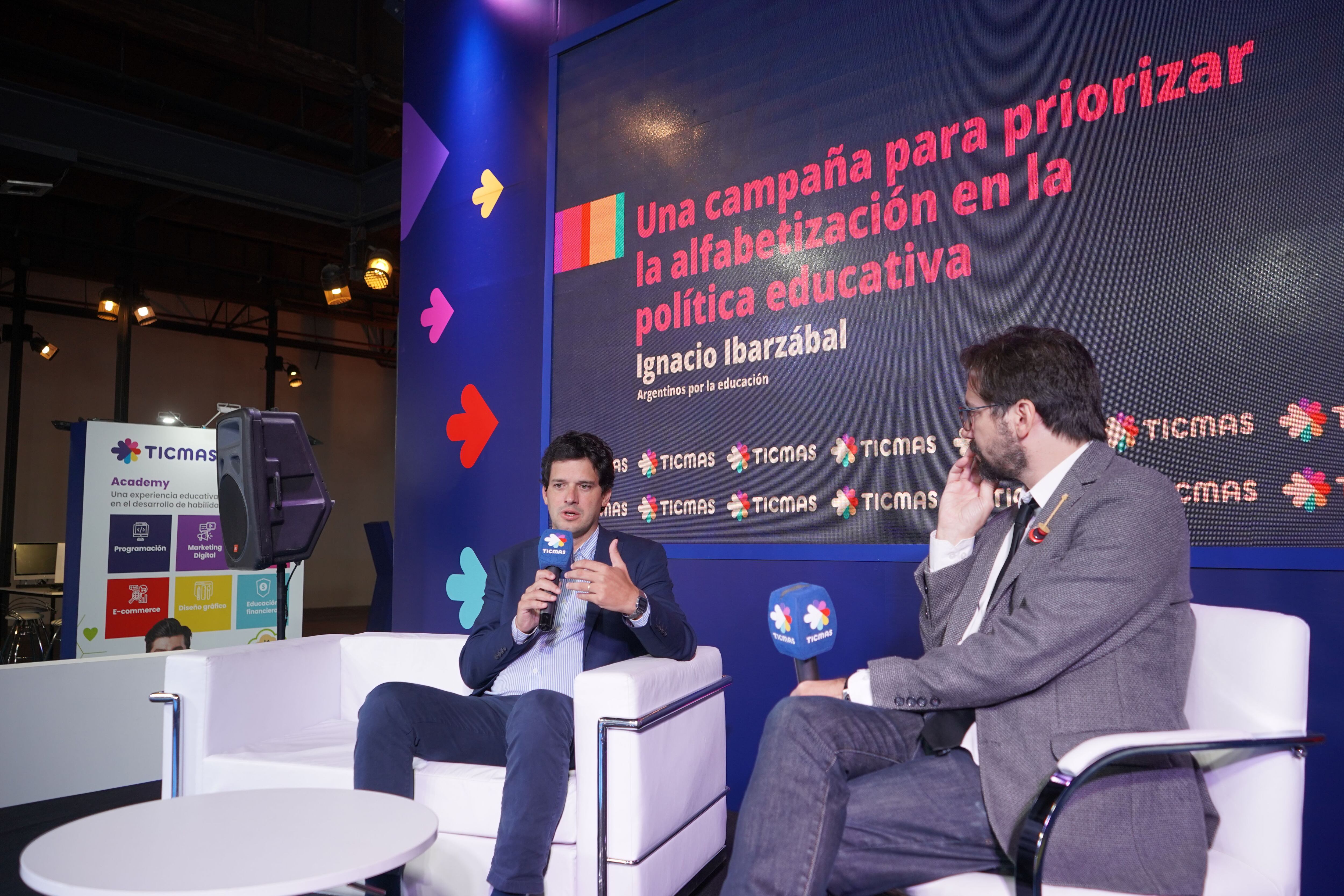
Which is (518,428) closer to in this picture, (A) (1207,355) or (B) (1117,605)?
(A) (1207,355)

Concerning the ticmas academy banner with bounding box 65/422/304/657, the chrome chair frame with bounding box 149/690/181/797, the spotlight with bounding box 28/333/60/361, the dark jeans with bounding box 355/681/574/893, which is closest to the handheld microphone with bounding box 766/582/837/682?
the dark jeans with bounding box 355/681/574/893

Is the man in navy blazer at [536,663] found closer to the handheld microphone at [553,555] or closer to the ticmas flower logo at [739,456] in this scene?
the handheld microphone at [553,555]

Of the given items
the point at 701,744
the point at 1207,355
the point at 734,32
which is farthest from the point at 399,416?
the point at 1207,355

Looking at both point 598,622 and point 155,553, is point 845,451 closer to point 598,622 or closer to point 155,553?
point 598,622

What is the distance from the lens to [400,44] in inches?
303

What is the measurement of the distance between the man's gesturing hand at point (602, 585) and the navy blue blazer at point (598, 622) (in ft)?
0.48

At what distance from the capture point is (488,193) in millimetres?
4641

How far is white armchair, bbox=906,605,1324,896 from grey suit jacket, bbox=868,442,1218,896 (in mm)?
52

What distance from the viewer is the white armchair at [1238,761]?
1349 mm

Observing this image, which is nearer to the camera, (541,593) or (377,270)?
(541,593)

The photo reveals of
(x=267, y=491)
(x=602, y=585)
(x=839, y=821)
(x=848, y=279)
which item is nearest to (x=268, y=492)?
(x=267, y=491)

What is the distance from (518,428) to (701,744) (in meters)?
2.07

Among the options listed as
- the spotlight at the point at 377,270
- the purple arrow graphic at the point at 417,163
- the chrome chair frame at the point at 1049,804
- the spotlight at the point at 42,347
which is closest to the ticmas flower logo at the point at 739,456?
the chrome chair frame at the point at 1049,804

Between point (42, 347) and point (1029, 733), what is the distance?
522 inches
